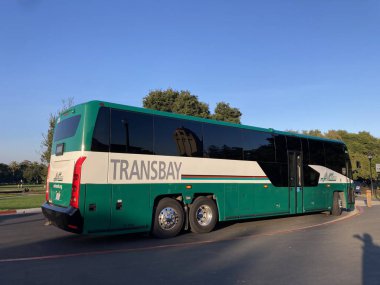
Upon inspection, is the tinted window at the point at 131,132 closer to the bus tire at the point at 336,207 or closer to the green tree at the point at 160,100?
the bus tire at the point at 336,207

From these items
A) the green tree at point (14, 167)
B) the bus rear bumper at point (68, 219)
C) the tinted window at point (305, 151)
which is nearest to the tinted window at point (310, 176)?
the tinted window at point (305, 151)

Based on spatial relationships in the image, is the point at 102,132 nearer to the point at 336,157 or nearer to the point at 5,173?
the point at 336,157

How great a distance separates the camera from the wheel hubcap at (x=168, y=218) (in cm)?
980


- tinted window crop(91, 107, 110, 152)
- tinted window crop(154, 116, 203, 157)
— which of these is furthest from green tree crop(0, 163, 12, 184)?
tinted window crop(91, 107, 110, 152)

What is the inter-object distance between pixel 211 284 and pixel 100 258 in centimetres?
272

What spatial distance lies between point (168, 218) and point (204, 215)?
58.9 inches

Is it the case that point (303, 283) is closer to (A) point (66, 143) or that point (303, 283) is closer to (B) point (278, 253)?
(B) point (278, 253)

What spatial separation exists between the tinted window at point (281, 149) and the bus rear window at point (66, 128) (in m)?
7.50

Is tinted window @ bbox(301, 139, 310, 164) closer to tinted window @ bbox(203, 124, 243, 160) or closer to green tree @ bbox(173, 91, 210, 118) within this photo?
tinted window @ bbox(203, 124, 243, 160)

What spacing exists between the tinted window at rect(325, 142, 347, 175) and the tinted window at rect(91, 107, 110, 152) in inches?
423

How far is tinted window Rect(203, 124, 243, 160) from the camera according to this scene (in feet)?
36.9

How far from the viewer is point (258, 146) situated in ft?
42.3

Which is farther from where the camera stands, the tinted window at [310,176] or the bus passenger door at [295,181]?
the tinted window at [310,176]

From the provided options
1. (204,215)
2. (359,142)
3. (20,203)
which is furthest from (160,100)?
(359,142)
